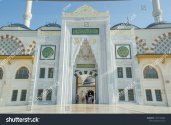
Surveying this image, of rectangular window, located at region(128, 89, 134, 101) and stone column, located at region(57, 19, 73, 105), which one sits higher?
stone column, located at region(57, 19, 73, 105)

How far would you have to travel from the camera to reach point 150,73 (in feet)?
46.5

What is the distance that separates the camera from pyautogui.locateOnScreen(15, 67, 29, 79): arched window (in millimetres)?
14391

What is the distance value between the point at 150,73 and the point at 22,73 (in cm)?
1126

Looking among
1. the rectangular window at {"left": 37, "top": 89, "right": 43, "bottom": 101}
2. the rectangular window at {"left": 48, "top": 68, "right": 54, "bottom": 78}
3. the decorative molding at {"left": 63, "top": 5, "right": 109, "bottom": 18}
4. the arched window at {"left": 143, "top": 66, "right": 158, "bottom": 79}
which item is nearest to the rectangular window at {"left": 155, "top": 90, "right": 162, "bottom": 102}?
the arched window at {"left": 143, "top": 66, "right": 158, "bottom": 79}

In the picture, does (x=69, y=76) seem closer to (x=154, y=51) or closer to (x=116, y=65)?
(x=116, y=65)

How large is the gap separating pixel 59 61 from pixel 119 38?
19.1 ft

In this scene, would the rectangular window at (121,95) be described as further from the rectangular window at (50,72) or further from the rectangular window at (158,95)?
the rectangular window at (50,72)

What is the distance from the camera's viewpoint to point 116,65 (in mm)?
14125

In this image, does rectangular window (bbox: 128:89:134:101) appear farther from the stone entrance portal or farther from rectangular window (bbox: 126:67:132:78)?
the stone entrance portal

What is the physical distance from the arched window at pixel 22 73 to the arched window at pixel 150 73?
10360mm

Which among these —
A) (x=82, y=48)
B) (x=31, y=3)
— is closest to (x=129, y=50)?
(x=82, y=48)

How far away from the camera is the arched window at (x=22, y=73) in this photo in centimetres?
1439

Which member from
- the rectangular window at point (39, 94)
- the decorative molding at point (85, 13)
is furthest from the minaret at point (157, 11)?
the rectangular window at point (39, 94)

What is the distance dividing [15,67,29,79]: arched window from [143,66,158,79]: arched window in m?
10.4
